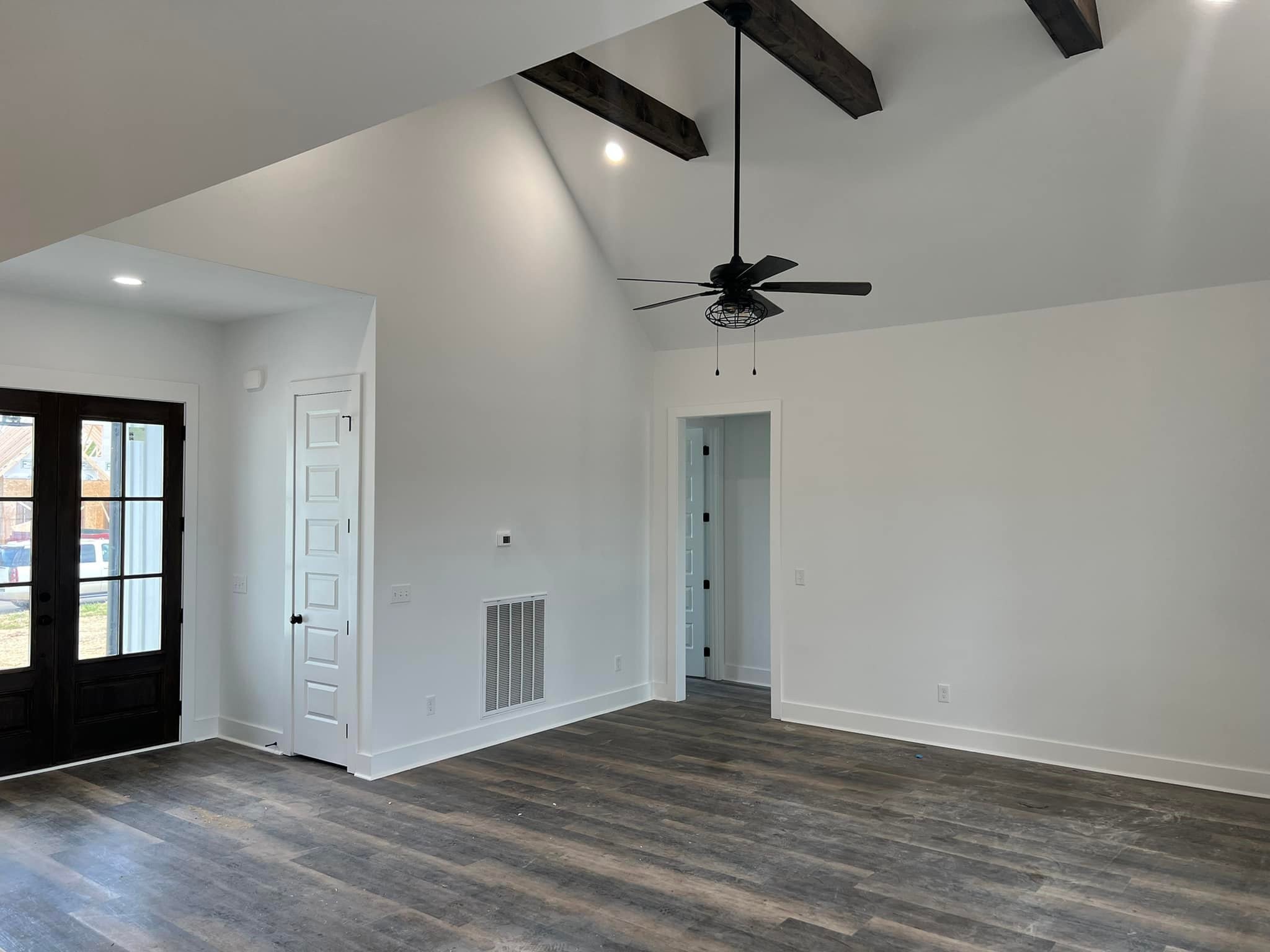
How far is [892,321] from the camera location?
6.03 metres

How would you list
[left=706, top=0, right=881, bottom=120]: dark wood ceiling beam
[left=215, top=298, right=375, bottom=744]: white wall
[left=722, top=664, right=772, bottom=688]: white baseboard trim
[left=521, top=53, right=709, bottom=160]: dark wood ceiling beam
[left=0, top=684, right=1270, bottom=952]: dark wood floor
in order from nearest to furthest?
[left=0, top=684, right=1270, bottom=952]: dark wood floor
[left=706, top=0, right=881, bottom=120]: dark wood ceiling beam
[left=521, top=53, right=709, bottom=160]: dark wood ceiling beam
[left=215, top=298, right=375, bottom=744]: white wall
[left=722, top=664, right=772, bottom=688]: white baseboard trim

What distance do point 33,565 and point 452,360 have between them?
2.64 metres

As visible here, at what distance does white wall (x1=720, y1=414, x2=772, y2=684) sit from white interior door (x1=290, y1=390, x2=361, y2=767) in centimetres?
372

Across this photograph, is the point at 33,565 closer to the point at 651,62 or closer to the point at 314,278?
the point at 314,278

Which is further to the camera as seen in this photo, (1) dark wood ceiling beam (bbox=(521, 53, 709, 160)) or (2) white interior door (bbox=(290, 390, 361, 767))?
(2) white interior door (bbox=(290, 390, 361, 767))

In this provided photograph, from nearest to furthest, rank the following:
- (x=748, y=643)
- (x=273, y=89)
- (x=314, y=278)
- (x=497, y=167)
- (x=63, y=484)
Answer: (x=273, y=89), (x=314, y=278), (x=63, y=484), (x=497, y=167), (x=748, y=643)

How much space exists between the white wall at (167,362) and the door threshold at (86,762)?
22 cm

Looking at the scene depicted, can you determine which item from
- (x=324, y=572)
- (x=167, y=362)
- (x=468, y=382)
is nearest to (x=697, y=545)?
(x=468, y=382)

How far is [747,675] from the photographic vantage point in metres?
7.84

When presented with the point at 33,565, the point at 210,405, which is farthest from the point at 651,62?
the point at 33,565

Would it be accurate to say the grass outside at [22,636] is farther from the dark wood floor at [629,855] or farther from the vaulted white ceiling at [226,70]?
the vaulted white ceiling at [226,70]

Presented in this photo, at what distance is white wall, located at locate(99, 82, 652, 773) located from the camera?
191 inches

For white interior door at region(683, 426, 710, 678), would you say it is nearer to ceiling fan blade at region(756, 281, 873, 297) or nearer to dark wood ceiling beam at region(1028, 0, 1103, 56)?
Result: ceiling fan blade at region(756, 281, 873, 297)

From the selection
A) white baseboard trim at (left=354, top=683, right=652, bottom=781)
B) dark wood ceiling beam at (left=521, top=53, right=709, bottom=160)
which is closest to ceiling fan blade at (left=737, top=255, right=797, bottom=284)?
dark wood ceiling beam at (left=521, top=53, right=709, bottom=160)
